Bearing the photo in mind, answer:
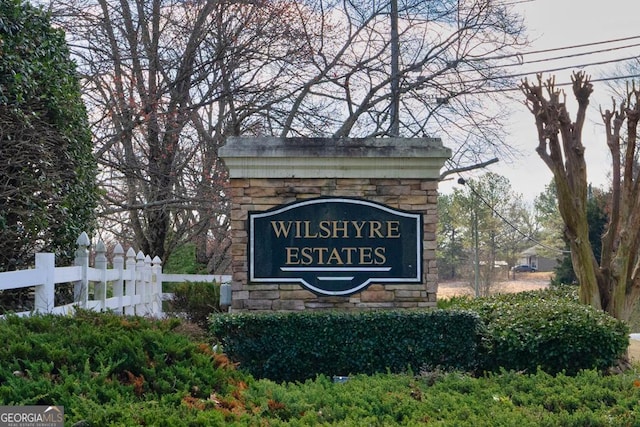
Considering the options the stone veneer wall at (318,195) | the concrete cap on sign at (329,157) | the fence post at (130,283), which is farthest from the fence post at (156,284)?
the concrete cap on sign at (329,157)

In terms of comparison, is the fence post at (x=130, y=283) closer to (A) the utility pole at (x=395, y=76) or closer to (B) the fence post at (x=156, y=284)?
(B) the fence post at (x=156, y=284)

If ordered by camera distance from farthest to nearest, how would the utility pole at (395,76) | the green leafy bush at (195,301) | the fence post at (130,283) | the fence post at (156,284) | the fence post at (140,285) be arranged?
1. the utility pole at (395,76)
2. the fence post at (156,284)
3. the fence post at (140,285)
4. the green leafy bush at (195,301)
5. the fence post at (130,283)

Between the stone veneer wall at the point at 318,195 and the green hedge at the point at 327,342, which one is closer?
the green hedge at the point at 327,342

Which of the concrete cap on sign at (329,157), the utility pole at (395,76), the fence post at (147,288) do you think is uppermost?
the utility pole at (395,76)

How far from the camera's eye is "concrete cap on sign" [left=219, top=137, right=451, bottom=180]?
26.6 ft

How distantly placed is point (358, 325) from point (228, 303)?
1731mm

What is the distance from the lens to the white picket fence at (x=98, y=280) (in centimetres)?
750

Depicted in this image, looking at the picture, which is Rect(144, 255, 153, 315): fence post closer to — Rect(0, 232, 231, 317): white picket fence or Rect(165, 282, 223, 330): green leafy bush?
Rect(0, 232, 231, 317): white picket fence

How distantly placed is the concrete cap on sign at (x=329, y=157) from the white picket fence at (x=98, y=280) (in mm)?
2096

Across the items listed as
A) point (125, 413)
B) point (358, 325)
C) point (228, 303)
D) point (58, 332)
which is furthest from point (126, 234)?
point (125, 413)

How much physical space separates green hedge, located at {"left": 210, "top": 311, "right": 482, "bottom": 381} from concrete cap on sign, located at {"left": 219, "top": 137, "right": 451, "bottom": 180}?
1532 mm

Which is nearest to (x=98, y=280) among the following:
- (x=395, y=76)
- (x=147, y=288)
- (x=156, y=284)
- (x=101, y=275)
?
(x=101, y=275)

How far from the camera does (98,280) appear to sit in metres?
9.70

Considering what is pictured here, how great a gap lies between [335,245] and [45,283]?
295 centimetres
